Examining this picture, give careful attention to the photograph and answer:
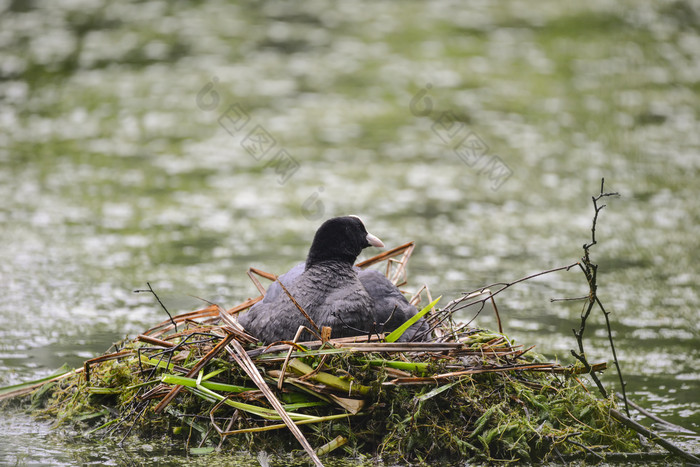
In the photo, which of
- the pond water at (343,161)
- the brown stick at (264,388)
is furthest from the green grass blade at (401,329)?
the pond water at (343,161)

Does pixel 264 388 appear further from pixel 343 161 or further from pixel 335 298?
pixel 343 161

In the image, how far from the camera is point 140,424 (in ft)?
13.6

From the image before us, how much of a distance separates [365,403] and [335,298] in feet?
1.72

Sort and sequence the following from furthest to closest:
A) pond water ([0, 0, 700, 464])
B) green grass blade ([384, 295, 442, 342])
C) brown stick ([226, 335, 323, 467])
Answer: pond water ([0, 0, 700, 464]) < green grass blade ([384, 295, 442, 342]) < brown stick ([226, 335, 323, 467])

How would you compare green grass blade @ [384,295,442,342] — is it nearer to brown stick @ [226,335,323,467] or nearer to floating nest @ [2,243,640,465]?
floating nest @ [2,243,640,465]

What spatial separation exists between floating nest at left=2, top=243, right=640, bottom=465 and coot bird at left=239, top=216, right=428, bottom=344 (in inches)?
4.2

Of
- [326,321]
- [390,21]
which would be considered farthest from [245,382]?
[390,21]

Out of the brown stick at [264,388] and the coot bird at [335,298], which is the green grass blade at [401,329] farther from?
the brown stick at [264,388]

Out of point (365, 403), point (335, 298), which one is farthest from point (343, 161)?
point (365, 403)

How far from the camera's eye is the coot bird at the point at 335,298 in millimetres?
4148

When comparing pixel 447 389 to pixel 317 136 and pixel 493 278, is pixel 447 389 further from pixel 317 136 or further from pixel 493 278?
pixel 317 136

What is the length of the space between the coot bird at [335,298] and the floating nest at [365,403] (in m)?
0.11

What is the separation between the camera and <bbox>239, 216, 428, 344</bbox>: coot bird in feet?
13.6

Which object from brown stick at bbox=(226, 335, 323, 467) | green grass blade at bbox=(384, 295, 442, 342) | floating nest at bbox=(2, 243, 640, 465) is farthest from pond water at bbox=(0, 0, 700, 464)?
green grass blade at bbox=(384, 295, 442, 342)
